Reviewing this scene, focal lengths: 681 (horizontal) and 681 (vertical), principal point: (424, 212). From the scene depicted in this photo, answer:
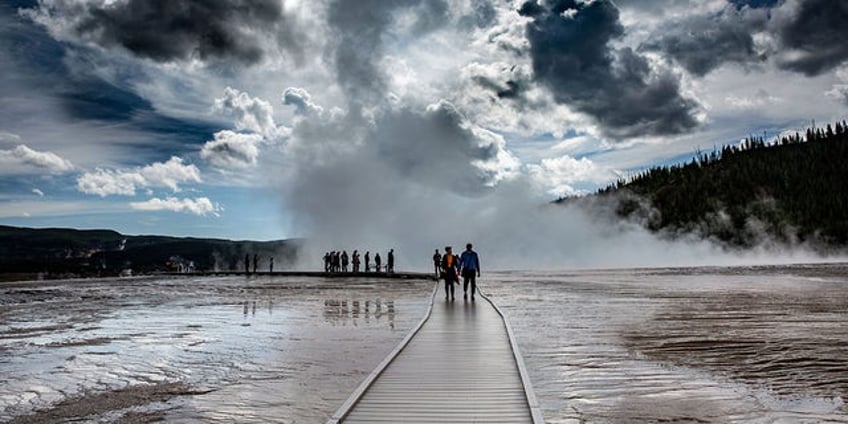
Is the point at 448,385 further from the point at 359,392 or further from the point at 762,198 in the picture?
the point at 762,198

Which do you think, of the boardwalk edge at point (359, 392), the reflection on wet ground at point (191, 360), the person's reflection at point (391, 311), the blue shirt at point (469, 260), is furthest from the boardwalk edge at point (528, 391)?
the blue shirt at point (469, 260)

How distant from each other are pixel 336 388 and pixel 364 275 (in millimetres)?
47771

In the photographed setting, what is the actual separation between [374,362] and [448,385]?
3496mm

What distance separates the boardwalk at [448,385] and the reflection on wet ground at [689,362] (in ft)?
1.80

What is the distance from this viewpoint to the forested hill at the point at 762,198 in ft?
475

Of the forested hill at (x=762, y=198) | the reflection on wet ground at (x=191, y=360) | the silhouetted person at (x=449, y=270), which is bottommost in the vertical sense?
the reflection on wet ground at (x=191, y=360)

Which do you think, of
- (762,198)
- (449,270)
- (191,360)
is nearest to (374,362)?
(191,360)

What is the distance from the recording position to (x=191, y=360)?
13141 mm

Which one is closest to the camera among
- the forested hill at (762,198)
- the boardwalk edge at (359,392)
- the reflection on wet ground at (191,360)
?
the boardwalk edge at (359,392)

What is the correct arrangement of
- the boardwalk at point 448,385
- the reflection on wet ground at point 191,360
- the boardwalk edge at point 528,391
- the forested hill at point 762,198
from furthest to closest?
the forested hill at point 762,198 → the reflection on wet ground at point 191,360 → the boardwalk at point 448,385 → the boardwalk edge at point 528,391

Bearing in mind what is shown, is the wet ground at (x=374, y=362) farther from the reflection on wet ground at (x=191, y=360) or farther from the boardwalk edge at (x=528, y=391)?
the boardwalk edge at (x=528, y=391)

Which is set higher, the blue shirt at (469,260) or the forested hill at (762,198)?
the forested hill at (762,198)

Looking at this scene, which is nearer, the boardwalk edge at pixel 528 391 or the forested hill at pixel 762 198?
the boardwalk edge at pixel 528 391

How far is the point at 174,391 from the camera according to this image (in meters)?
10.4
